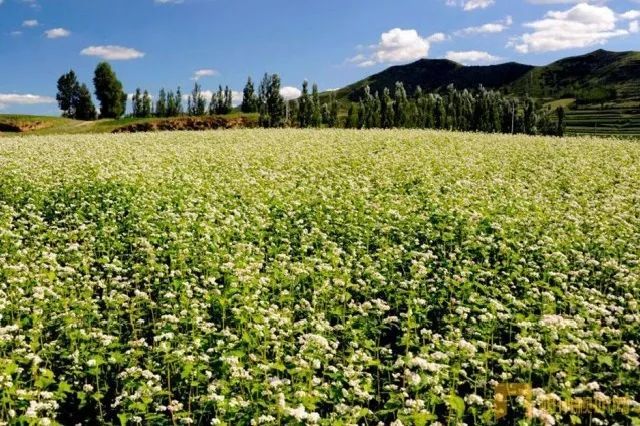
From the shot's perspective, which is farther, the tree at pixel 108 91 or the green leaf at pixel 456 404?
the tree at pixel 108 91

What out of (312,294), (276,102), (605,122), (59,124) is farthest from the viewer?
(605,122)

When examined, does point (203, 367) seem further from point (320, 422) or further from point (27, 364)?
point (27, 364)

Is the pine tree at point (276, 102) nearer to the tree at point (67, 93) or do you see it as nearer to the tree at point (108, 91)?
the tree at point (108, 91)

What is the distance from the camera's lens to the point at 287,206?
1581 centimetres

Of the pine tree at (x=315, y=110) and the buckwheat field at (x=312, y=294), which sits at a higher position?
the pine tree at (x=315, y=110)

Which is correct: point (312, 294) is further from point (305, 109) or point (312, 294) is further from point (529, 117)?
point (529, 117)

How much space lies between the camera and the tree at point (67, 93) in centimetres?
14225

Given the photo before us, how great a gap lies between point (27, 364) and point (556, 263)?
1022 cm

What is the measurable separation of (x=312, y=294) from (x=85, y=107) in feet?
466

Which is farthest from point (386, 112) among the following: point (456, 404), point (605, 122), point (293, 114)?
point (456, 404)

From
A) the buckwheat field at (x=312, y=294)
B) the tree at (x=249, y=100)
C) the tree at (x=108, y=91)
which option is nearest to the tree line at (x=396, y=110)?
the tree at (x=108, y=91)

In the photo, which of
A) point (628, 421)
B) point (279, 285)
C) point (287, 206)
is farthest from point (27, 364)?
point (287, 206)

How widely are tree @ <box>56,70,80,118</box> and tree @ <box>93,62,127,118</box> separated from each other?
19473 millimetres

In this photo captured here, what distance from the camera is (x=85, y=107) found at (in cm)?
13425
